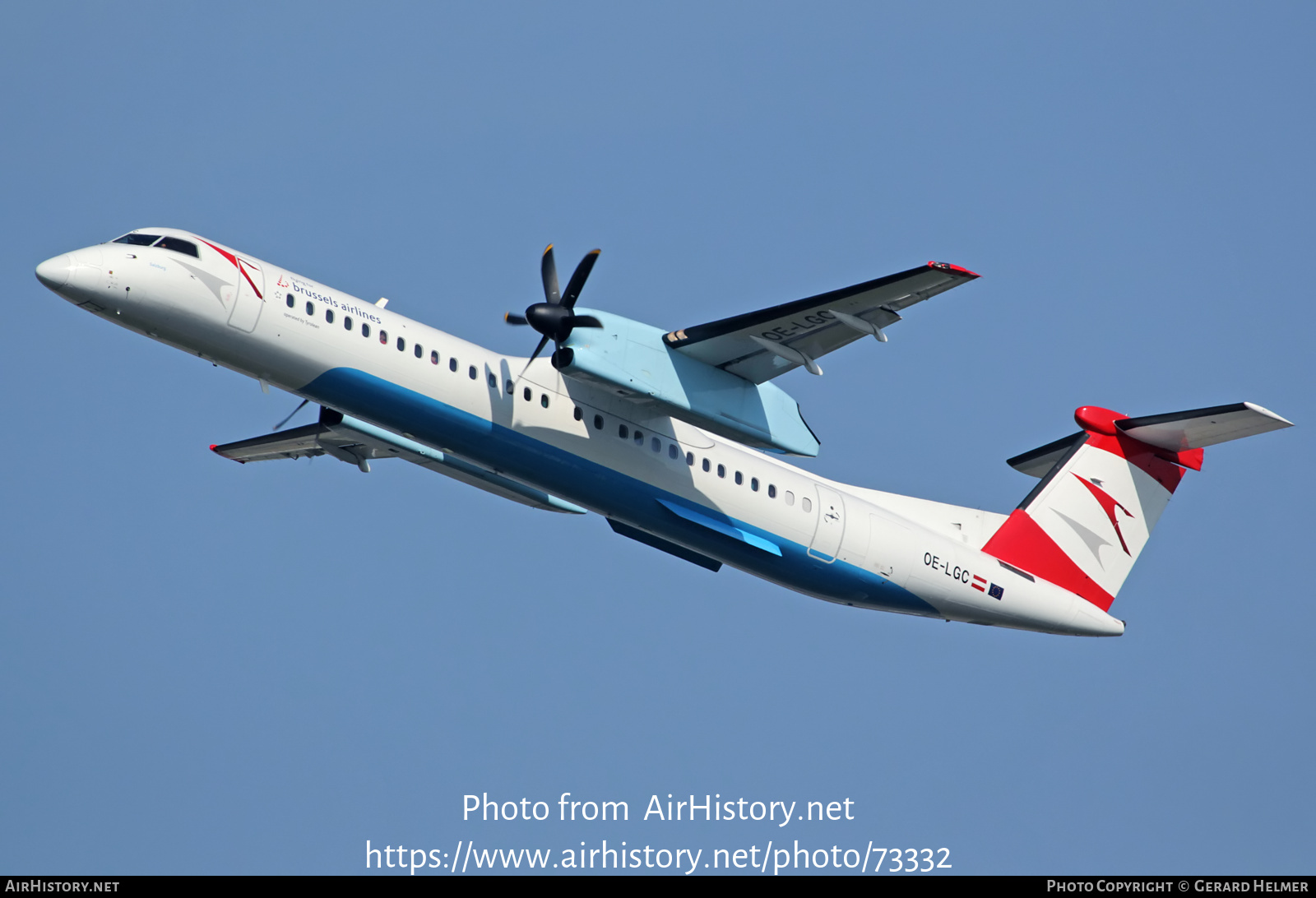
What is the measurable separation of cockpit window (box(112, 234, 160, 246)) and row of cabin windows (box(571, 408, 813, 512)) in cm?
535

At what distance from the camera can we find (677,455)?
65.6 ft

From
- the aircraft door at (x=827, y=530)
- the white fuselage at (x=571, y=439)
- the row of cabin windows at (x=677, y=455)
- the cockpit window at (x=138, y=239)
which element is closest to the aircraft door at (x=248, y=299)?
the white fuselage at (x=571, y=439)

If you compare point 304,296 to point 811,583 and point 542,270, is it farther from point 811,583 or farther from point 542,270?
point 811,583

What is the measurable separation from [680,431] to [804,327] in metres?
2.92

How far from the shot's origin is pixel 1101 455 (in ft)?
75.8

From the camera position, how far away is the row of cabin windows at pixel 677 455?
63.5ft

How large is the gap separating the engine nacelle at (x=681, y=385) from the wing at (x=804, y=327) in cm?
21

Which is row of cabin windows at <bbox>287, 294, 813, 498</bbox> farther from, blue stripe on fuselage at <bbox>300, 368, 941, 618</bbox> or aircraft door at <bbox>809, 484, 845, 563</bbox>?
blue stripe on fuselage at <bbox>300, 368, 941, 618</bbox>

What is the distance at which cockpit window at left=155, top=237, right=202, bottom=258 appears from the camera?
671 inches

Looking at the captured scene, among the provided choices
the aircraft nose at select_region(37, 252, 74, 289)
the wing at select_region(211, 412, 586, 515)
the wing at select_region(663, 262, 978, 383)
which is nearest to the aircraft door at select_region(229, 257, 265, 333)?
the aircraft nose at select_region(37, 252, 74, 289)

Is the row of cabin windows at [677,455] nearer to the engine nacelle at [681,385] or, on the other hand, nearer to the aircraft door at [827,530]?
the aircraft door at [827,530]
